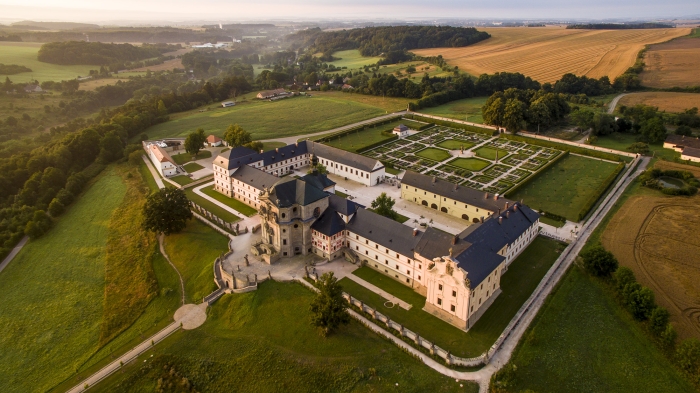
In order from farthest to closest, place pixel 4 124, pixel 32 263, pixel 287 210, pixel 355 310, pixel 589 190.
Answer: pixel 4 124 → pixel 589 190 → pixel 32 263 → pixel 287 210 → pixel 355 310

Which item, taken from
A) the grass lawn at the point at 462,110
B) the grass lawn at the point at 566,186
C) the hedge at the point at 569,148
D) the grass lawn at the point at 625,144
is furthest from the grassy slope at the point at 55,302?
the grass lawn at the point at 625,144

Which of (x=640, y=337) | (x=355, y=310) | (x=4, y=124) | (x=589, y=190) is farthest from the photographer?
(x=4, y=124)

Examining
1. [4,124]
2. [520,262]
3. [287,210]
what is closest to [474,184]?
[520,262]

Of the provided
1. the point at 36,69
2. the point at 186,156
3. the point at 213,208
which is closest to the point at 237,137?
the point at 186,156

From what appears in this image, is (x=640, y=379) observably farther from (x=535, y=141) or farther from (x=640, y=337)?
(x=535, y=141)

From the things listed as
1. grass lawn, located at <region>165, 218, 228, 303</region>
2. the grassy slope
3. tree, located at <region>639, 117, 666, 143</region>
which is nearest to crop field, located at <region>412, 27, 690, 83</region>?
tree, located at <region>639, 117, 666, 143</region>

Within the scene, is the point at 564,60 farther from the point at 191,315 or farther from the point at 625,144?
the point at 191,315

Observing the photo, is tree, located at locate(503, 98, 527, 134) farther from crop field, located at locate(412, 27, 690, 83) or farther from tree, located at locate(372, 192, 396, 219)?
crop field, located at locate(412, 27, 690, 83)
